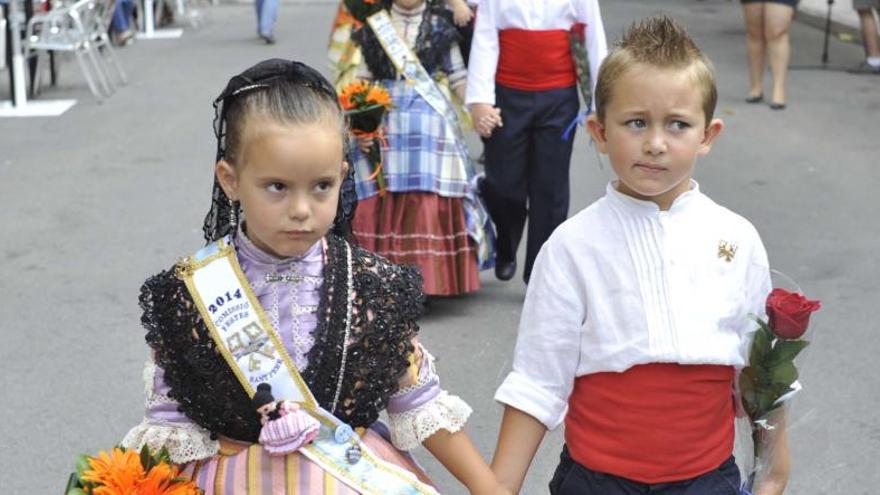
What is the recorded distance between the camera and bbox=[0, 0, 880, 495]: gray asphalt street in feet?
18.0

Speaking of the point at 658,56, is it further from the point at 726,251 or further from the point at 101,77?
the point at 101,77

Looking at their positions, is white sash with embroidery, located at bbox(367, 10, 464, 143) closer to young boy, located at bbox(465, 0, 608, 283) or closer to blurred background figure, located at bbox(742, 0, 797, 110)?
young boy, located at bbox(465, 0, 608, 283)

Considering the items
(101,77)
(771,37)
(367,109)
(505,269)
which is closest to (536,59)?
(367,109)

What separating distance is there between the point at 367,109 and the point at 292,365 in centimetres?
359

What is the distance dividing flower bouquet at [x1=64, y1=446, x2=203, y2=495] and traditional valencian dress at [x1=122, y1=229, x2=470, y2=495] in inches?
2.5

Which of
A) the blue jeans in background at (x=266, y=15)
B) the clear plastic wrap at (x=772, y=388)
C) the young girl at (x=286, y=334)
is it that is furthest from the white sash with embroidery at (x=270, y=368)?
the blue jeans in background at (x=266, y=15)

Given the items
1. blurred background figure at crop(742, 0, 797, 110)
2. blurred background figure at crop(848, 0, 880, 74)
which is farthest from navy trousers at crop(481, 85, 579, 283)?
blurred background figure at crop(848, 0, 880, 74)

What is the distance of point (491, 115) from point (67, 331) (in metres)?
2.14

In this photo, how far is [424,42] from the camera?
6.62 metres

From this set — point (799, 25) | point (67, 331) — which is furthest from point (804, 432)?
point (799, 25)

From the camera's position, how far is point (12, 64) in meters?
12.8

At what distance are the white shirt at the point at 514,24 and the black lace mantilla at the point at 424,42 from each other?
10.3 inches

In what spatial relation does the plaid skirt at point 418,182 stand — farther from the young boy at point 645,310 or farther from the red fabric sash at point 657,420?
the red fabric sash at point 657,420

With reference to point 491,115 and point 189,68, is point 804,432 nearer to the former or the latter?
point 491,115
